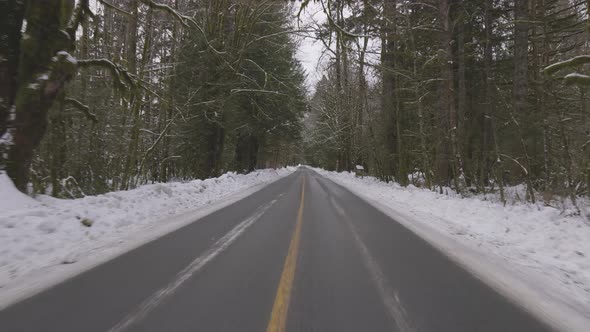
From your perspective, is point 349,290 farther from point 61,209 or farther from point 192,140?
point 192,140

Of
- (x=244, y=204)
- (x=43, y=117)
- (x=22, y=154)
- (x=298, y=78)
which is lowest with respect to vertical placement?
(x=244, y=204)

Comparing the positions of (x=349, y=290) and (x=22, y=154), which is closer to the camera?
(x=349, y=290)

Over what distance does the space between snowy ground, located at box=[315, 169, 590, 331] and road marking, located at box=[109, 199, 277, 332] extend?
390 centimetres

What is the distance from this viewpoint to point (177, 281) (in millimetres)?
3730

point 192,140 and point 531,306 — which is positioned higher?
point 192,140

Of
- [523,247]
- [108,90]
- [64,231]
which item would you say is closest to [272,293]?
[64,231]

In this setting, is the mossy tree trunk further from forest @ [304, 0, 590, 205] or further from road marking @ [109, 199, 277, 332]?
forest @ [304, 0, 590, 205]

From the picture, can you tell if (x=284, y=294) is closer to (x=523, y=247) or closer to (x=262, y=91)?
(x=523, y=247)

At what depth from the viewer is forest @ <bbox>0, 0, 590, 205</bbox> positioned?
20.0 ft

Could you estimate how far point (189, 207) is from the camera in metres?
9.54

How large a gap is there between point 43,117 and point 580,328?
8818mm

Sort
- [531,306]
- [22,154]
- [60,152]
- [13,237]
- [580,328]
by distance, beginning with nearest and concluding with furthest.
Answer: [580,328] < [531,306] < [13,237] < [22,154] < [60,152]

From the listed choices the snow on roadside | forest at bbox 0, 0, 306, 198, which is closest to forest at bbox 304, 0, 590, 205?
forest at bbox 0, 0, 306, 198

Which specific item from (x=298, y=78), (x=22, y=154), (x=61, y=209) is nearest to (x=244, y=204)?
(x=61, y=209)
